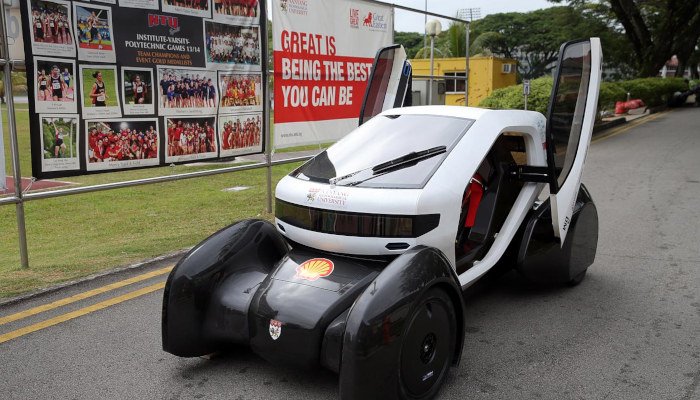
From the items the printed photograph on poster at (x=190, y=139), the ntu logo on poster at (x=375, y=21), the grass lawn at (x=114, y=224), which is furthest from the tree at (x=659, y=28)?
the printed photograph on poster at (x=190, y=139)

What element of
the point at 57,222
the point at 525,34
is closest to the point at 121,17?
the point at 57,222

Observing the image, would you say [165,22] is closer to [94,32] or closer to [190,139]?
[94,32]

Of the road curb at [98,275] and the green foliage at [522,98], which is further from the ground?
the green foliage at [522,98]

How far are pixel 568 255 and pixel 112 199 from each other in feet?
25.3

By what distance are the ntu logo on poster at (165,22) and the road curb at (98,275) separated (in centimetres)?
221

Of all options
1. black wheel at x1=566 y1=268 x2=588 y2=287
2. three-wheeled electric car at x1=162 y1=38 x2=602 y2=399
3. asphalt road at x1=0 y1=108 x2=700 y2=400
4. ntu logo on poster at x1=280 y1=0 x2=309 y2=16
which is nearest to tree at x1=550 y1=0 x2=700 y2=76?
ntu logo on poster at x1=280 y1=0 x2=309 y2=16

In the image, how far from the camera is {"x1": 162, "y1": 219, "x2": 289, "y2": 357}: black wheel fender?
3.50 m

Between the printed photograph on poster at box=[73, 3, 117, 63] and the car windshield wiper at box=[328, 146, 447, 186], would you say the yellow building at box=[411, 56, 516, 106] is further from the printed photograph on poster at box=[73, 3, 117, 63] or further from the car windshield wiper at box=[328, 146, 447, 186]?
the car windshield wiper at box=[328, 146, 447, 186]

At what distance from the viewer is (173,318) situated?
138 inches

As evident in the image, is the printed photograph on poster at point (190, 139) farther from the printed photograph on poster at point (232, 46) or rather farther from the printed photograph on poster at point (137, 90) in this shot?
the printed photograph on poster at point (232, 46)

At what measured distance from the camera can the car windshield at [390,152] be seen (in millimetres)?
3740

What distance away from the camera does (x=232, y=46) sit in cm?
695

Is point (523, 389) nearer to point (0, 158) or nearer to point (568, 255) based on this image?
point (568, 255)

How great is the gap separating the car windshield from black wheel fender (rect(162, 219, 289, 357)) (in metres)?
0.72
